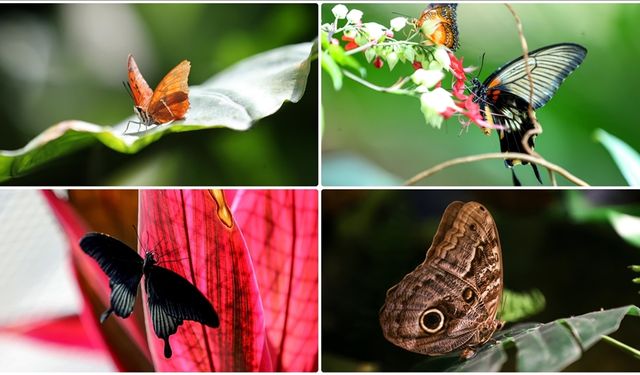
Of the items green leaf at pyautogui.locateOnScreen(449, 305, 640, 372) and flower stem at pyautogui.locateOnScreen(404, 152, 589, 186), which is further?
flower stem at pyautogui.locateOnScreen(404, 152, 589, 186)

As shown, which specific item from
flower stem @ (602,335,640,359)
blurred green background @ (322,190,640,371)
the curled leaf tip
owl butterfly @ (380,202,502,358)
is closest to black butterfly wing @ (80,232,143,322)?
the curled leaf tip

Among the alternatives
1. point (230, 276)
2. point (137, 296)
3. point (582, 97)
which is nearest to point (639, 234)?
point (582, 97)

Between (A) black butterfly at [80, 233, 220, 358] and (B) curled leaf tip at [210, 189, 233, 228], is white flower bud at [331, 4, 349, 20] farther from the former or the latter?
(A) black butterfly at [80, 233, 220, 358]

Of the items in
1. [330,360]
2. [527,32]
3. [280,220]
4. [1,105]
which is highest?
[527,32]

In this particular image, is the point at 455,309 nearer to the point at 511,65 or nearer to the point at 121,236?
the point at 511,65

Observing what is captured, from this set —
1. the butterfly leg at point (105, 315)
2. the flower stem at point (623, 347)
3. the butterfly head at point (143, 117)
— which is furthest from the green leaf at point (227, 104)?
the flower stem at point (623, 347)
